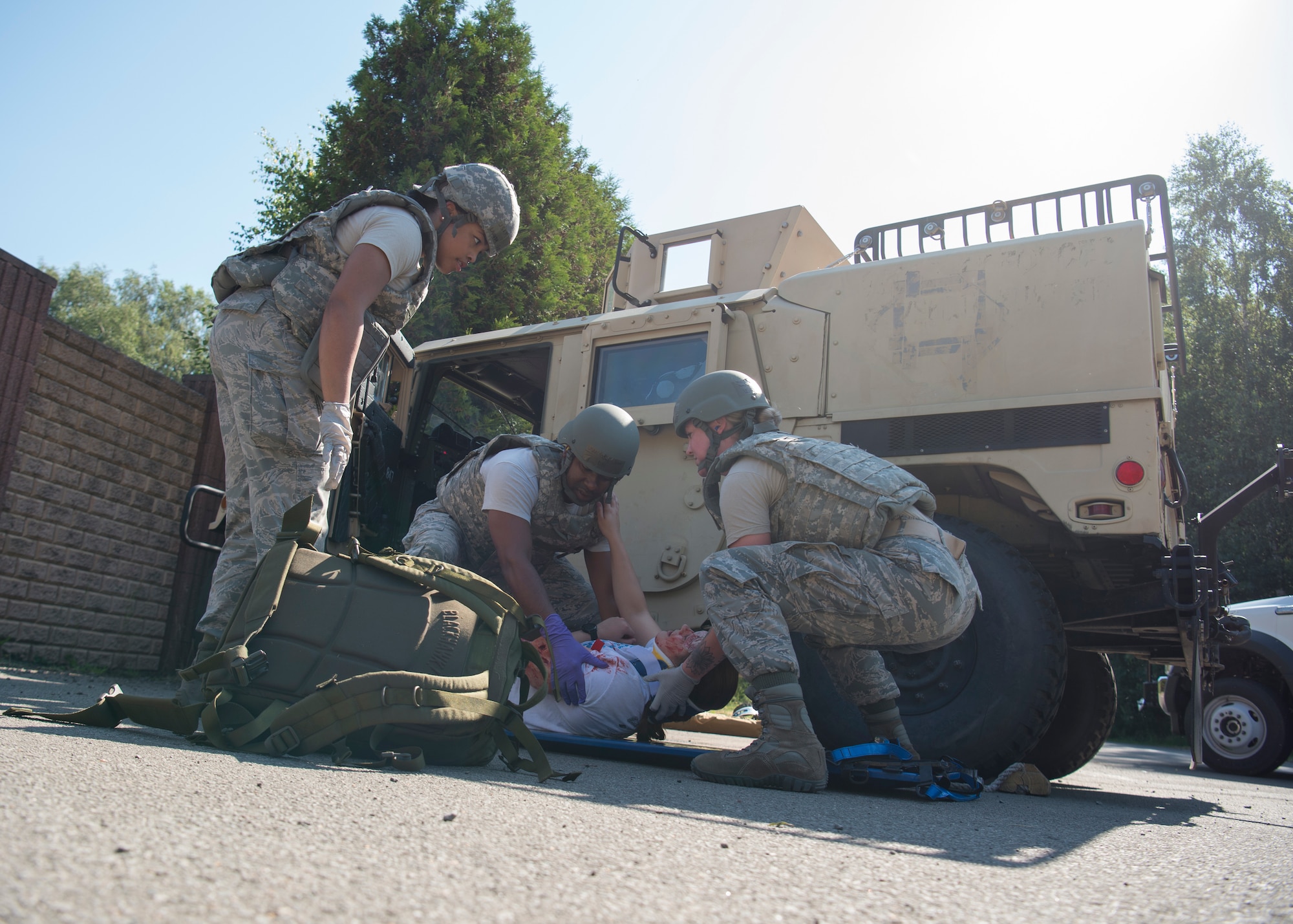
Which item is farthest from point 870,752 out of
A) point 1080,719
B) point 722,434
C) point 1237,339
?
point 1237,339

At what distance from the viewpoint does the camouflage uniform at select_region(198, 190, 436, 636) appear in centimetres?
247

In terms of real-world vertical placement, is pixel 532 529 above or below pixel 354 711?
above

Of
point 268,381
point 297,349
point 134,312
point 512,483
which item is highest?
point 134,312

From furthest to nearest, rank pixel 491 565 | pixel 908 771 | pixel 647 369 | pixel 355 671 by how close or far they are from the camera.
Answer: pixel 647 369 < pixel 491 565 < pixel 908 771 < pixel 355 671

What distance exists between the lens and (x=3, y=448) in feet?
14.6

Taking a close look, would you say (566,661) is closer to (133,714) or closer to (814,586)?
(814,586)

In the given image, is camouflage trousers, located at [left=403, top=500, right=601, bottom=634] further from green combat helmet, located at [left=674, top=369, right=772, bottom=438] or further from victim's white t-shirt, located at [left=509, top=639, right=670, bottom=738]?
green combat helmet, located at [left=674, top=369, right=772, bottom=438]

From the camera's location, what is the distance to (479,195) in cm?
285

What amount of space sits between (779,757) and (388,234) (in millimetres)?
1846

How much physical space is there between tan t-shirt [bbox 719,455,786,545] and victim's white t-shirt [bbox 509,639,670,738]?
61cm

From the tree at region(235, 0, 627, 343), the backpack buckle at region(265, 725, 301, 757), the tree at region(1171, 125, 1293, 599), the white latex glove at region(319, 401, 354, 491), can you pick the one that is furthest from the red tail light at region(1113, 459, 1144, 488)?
the tree at region(1171, 125, 1293, 599)

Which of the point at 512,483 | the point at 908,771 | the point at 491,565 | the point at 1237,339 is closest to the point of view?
the point at 908,771

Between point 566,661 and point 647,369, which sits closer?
point 566,661

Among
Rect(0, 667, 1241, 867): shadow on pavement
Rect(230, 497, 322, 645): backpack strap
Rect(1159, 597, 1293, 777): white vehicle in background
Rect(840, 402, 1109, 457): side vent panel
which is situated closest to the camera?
Rect(0, 667, 1241, 867): shadow on pavement
